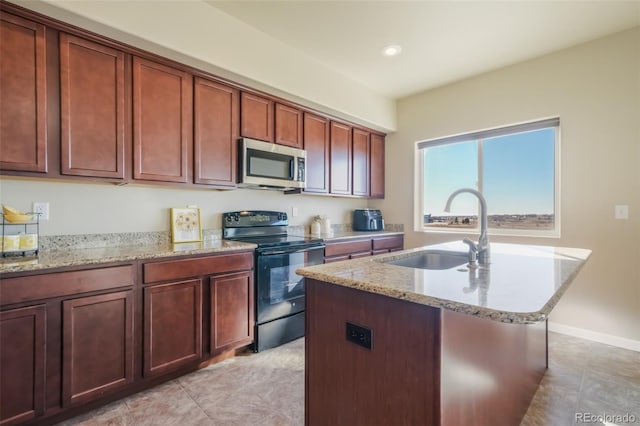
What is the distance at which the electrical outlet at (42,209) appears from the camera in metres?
1.94

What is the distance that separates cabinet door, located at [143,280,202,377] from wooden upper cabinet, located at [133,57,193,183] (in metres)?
0.83

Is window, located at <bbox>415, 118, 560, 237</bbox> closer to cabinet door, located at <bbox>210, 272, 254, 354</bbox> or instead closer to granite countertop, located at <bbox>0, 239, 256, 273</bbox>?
cabinet door, located at <bbox>210, 272, 254, 354</bbox>

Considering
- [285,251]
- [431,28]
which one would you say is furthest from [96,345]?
[431,28]

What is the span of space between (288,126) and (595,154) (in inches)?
112

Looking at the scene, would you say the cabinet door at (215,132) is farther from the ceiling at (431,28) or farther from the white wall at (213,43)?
the ceiling at (431,28)

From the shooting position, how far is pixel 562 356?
2.40 m

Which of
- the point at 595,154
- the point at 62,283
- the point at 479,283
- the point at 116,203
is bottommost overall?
the point at 62,283

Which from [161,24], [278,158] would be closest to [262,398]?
[278,158]

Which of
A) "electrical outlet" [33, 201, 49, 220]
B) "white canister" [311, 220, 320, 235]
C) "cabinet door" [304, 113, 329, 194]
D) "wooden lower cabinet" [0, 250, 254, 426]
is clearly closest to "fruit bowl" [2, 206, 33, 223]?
"electrical outlet" [33, 201, 49, 220]

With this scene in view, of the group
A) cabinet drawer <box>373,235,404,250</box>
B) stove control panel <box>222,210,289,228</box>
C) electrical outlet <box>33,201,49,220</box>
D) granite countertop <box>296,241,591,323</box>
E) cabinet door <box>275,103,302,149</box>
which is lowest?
cabinet drawer <box>373,235,404,250</box>

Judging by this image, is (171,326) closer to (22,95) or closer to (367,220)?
(22,95)

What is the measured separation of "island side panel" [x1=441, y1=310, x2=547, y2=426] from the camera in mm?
979

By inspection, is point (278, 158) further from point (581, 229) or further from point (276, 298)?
point (581, 229)

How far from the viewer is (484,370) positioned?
3.91 ft
